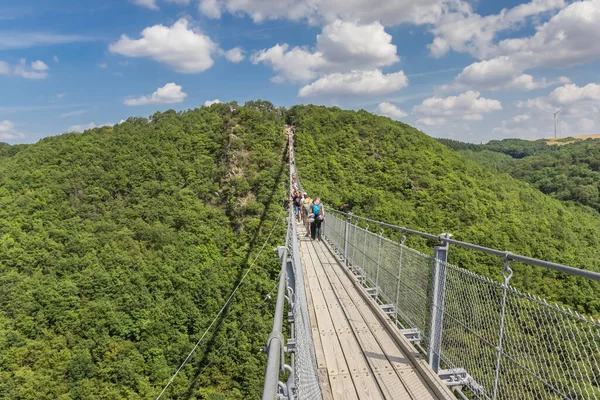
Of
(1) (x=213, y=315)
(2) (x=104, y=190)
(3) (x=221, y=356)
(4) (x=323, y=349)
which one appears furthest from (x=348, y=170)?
(4) (x=323, y=349)

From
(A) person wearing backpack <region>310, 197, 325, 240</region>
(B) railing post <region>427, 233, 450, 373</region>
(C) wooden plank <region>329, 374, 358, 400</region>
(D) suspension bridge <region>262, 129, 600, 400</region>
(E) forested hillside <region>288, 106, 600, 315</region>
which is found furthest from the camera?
(E) forested hillside <region>288, 106, 600, 315</region>

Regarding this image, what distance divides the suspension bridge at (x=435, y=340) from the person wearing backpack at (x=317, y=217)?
16.5 ft

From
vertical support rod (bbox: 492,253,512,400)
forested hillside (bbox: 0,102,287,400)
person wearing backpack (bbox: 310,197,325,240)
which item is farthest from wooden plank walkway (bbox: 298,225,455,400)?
forested hillside (bbox: 0,102,287,400)

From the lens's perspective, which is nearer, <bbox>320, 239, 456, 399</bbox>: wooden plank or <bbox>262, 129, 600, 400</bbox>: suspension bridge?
<bbox>262, 129, 600, 400</bbox>: suspension bridge

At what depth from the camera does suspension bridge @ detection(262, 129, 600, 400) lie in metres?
1.83

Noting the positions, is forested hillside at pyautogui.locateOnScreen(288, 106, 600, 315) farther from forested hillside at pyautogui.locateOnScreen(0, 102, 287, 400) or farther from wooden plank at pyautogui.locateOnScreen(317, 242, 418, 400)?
wooden plank at pyautogui.locateOnScreen(317, 242, 418, 400)

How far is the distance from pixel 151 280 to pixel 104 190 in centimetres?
2567

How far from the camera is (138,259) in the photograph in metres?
44.0

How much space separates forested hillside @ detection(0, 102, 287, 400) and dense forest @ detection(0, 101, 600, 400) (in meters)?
0.19

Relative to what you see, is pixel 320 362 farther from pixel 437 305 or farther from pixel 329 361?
pixel 437 305

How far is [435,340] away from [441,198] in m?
45.0

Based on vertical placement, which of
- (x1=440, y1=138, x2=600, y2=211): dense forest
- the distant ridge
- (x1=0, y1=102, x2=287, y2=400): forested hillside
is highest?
the distant ridge

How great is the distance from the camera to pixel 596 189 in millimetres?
73438

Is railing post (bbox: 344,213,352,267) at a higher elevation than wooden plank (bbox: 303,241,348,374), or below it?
higher
